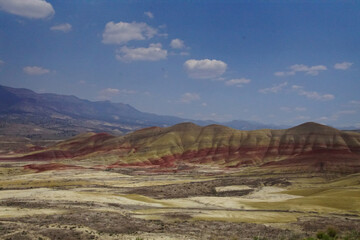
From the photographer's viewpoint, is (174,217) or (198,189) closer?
Answer: (174,217)

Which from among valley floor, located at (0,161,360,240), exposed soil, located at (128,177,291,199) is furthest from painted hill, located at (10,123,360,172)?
valley floor, located at (0,161,360,240)

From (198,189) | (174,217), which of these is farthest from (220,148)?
(174,217)

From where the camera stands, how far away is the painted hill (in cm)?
11194

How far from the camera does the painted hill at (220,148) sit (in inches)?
4407

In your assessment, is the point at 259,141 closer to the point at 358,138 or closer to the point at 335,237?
the point at 358,138

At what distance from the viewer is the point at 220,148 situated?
144500 millimetres

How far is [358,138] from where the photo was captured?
119812 millimetres

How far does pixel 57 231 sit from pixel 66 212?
11091 millimetres

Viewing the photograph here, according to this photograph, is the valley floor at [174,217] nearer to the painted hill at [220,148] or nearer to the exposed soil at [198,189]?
the exposed soil at [198,189]

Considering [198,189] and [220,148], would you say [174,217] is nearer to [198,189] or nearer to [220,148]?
[198,189]

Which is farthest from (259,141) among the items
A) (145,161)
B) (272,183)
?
(272,183)

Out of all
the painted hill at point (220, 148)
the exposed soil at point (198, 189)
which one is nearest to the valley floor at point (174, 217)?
the exposed soil at point (198, 189)

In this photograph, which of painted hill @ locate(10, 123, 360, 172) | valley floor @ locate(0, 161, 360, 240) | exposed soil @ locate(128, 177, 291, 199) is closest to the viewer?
valley floor @ locate(0, 161, 360, 240)

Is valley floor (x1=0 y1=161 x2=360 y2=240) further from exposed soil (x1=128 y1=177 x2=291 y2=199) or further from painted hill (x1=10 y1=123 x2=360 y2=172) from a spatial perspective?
painted hill (x1=10 y1=123 x2=360 y2=172)
